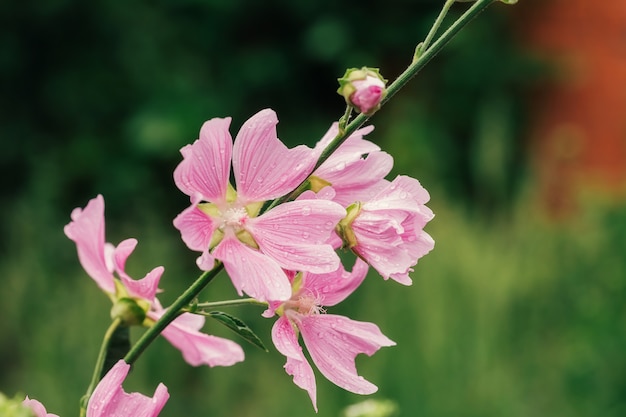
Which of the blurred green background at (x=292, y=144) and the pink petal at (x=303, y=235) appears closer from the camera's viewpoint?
the pink petal at (x=303, y=235)

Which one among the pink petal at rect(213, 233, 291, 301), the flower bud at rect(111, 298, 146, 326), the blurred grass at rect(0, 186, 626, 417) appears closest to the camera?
the pink petal at rect(213, 233, 291, 301)

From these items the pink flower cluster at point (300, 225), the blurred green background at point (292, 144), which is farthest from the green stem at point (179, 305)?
the blurred green background at point (292, 144)

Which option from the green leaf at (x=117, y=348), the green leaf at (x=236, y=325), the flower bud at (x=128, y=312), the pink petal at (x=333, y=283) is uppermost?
the pink petal at (x=333, y=283)

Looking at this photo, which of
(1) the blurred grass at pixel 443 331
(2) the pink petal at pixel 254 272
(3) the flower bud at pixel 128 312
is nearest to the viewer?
(2) the pink petal at pixel 254 272

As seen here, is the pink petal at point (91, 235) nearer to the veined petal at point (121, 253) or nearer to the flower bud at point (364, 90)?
the veined petal at point (121, 253)

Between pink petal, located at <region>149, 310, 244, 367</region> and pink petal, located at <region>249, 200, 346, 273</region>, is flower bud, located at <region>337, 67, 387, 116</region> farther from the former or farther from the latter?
pink petal, located at <region>149, 310, 244, 367</region>

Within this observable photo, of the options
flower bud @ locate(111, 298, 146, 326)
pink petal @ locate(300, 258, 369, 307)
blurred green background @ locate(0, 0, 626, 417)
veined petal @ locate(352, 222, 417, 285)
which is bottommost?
flower bud @ locate(111, 298, 146, 326)

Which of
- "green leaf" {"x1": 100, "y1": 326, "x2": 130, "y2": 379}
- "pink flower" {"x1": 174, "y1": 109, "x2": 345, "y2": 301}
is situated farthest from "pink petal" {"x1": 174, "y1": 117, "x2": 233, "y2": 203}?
"green leaf" {"x1": 100, "y1": 326, "x2": 130, "y2": 379}

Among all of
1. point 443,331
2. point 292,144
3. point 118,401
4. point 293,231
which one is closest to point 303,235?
point 293,231
